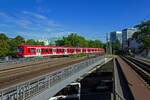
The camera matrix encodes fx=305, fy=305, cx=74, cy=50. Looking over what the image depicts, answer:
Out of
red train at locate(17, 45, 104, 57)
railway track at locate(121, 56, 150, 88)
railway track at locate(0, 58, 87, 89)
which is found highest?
red train at locate(17, 45, 104, 57)

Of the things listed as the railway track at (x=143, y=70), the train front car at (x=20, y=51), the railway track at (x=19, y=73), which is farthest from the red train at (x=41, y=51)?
the railway track at (x=143, y=70)

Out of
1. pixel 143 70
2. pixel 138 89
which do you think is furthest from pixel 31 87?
pixel 143 70

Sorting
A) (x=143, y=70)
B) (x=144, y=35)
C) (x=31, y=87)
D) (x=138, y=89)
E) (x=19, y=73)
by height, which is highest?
(x=144, y=35)

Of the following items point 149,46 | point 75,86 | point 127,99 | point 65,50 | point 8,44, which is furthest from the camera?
point 149,46

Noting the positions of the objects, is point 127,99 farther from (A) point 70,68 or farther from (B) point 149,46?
(B) point 149,46

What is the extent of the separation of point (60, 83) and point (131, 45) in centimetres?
17380

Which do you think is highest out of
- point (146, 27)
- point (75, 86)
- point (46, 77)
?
point (146, 27)

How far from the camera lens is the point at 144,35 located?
11175cm

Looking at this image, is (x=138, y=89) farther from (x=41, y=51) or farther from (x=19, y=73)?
(x=41, y=51)

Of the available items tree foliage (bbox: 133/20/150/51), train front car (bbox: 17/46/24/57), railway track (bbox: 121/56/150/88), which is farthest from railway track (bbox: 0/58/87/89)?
tree foliage (bbox: 133/20/150/51)

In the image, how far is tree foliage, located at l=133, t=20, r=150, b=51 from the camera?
4297 inches

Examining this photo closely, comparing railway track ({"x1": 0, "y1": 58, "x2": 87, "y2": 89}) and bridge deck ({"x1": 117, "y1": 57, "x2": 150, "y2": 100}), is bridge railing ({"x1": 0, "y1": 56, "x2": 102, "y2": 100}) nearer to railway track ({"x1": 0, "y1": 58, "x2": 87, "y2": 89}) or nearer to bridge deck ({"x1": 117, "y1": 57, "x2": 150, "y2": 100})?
railway track ({"x1": 0, "y1": 58, "x2": 87, "y2": 89})

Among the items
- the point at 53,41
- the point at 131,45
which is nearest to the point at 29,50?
the point at 53,41

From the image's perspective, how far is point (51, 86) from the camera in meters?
17.1
